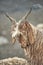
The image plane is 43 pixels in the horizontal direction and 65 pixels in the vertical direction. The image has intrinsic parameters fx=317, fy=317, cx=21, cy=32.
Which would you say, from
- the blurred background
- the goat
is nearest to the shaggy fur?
the goat

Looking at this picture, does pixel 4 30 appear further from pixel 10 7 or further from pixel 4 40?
pixel 10 7

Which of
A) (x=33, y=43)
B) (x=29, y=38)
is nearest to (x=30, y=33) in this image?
(x=29, y=38)

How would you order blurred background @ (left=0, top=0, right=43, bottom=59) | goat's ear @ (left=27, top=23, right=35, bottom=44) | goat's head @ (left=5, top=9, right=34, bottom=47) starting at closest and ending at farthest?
1. goat's head @ (left=5, top=9, right=34, bottom=47)
2. goat's ear @ (left=27, top=23, right=35, bottom=44)
3. blurred background @ (left=0, top=0, right=43, bottom=59)

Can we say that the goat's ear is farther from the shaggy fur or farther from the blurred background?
the blurred background

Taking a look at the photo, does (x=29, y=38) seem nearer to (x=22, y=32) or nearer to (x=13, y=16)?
(x=22, y=32)

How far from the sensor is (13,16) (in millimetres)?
16109

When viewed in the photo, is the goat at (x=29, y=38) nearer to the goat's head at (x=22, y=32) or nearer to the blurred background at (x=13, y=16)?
the goat's head at (x=22, y=32)

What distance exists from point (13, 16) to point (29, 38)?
11.2m

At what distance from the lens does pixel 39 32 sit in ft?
17.5

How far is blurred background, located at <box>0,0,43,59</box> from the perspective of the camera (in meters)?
11.1

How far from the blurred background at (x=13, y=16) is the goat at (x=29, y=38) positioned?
0.99 m

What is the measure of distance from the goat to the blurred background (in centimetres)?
99

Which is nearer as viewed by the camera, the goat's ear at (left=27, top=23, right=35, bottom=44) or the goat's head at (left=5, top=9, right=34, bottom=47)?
the goat's head at (left=5, top=9, right=34, bottom=47)

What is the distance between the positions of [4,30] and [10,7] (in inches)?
229
